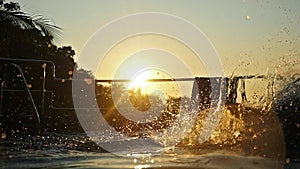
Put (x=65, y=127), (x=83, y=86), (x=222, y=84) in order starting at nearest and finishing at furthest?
(x=65, y=127)
(x=222, y=84)
(x=83, y=86)

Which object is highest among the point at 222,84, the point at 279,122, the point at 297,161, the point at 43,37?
the point at 43,37

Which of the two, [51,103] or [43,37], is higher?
[43,37]

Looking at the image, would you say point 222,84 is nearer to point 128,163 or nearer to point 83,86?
point 83,86

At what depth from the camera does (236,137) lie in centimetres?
705

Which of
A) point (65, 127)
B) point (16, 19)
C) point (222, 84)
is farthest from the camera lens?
point (16, 19)

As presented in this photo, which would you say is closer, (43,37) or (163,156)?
(163,156)

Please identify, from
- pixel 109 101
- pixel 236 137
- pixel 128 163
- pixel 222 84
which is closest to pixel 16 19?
pixel 109 101

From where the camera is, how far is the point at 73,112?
38.6 feet

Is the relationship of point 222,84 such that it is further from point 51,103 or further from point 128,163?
point 128,163

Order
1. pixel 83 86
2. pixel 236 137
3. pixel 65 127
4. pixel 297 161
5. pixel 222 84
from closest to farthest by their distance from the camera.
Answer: pixel 297 161
pixel 236 137
pixel 65 127
pixel 222 84
pixel 83 86

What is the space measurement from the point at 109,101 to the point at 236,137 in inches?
228

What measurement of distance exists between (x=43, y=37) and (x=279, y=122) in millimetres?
7274

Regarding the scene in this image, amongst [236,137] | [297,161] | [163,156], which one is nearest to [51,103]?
[236,137]

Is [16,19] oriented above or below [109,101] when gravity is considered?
above
